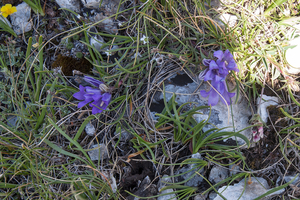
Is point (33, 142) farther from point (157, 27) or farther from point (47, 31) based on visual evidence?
point (157, 27)

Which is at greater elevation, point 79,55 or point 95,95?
point 79,55

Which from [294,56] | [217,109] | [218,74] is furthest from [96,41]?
→ [294,56]

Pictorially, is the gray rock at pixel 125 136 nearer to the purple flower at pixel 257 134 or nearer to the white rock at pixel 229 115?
the white rock at pixel 229 115

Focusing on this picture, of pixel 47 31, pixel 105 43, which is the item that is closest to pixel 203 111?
pixel 105 43

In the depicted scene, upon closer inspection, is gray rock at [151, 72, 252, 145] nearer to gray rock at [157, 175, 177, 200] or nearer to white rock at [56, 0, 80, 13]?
gray rock at [157, 175, 177, 200]

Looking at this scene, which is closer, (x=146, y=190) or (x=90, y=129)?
(x=146, y=190)

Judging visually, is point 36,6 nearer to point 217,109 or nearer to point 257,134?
point 217,109
